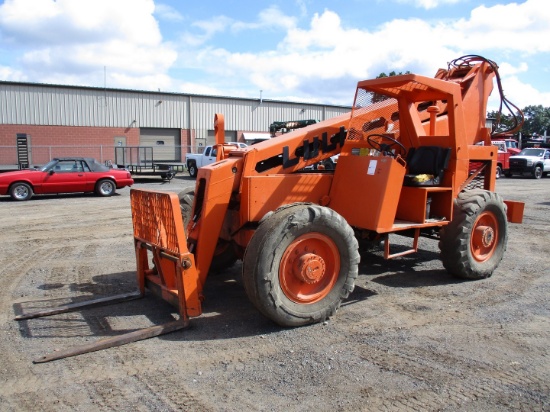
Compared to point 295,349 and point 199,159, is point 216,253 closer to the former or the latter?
point 295,349

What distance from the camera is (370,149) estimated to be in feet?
20.6

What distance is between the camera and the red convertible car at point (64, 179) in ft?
55.1

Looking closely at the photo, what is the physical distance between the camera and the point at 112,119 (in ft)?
117

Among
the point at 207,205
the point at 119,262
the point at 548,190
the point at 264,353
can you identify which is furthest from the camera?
the point at 548,190

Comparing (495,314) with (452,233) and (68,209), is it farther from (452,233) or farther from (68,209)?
(68,209)

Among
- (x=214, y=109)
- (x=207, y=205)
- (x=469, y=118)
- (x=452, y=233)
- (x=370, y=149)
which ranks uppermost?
(x=214, y=109)

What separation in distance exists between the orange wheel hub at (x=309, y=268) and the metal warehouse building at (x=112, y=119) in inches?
1010

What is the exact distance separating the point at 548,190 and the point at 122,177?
55.4 ft

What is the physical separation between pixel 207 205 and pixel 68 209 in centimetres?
1059

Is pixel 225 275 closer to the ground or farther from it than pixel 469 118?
closer to the ground

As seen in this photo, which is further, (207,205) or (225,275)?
(225,275)

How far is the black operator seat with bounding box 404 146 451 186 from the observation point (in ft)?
21.1

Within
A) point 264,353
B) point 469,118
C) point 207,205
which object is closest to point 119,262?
point 207,205

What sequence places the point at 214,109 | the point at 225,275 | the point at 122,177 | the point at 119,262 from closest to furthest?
the point at 225,275 < the point at 119,262 < the point at 122,177 < the point at 214,109
